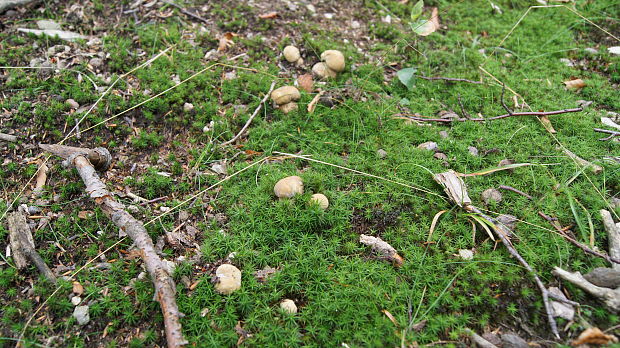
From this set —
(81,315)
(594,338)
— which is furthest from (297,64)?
(594,338)

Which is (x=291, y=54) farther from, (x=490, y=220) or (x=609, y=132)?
(x=609, y=132)

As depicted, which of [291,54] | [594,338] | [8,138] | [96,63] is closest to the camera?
[594,338]

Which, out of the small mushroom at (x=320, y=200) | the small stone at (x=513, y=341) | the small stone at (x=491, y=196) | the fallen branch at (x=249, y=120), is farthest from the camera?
the fallen branch at (x=249, y=120)

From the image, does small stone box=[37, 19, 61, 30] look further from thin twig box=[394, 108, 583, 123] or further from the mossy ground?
thin twig box=[394, 108, 583, 123]

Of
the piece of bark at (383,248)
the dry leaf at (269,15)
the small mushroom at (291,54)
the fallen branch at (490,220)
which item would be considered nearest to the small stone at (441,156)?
the fallen branch at (490,220)

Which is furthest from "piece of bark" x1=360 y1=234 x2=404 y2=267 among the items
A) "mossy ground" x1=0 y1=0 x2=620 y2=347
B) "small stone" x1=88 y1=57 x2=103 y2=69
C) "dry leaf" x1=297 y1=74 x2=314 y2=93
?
"small stone" x1=88 y1=57 x2=103 y2=69

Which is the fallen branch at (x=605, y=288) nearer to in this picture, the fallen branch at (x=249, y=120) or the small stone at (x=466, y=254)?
the small stone at (x=466, y=254)
